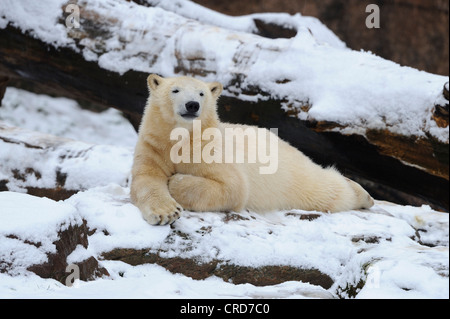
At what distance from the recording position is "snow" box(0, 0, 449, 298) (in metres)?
2.85

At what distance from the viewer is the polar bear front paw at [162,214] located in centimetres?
373

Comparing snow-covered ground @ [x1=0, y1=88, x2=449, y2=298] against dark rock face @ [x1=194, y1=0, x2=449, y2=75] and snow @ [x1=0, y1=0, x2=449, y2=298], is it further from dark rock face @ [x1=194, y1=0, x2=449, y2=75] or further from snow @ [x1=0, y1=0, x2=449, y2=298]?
dark rock face @ [x1=194, y1=0, x2=449, y2=75]

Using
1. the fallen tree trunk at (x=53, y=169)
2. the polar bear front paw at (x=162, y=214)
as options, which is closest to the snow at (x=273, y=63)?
the fallen tree trunk at (x=53, y=169)

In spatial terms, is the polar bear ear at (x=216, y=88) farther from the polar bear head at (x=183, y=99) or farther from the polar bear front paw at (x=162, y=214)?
the polar bear front paw at (x=162, y=214)

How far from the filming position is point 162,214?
3.73 metres

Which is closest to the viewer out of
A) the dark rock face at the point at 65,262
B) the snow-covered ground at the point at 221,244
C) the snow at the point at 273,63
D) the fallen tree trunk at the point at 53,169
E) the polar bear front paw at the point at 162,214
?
the snow-covered ground at the point at 221,244

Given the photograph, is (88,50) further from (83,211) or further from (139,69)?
(83,211)

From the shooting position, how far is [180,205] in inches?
158

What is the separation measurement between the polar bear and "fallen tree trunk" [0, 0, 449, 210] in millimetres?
702

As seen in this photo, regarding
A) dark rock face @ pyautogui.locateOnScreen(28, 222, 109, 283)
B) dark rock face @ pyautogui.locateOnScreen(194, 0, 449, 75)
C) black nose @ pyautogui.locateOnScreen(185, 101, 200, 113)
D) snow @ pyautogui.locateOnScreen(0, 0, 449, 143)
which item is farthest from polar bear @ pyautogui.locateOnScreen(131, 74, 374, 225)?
dark rock face @ pyautogui.locateOnScreen(194, 0, 449, 75)

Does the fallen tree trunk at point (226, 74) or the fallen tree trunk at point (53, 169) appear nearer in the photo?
the fallen tree trunk at point (226, 74)

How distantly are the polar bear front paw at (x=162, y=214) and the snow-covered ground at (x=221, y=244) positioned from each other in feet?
0.16
